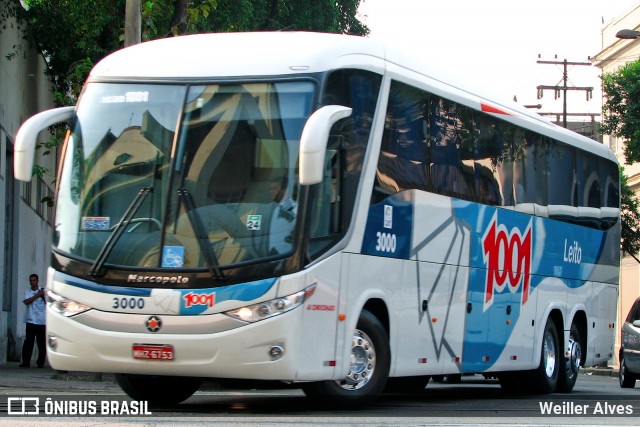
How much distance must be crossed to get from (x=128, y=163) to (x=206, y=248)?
110 cm

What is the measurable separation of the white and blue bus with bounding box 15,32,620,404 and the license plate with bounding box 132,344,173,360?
0.04 ft

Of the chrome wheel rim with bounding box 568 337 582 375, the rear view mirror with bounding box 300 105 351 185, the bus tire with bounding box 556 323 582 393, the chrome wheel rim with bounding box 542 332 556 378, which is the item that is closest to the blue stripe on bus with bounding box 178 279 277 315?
the rear view mirror with bounding box 300 105 351 185

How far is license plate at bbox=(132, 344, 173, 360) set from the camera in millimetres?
10914

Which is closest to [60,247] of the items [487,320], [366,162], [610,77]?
[366,162]

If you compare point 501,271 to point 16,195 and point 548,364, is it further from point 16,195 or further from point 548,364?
point 16,195

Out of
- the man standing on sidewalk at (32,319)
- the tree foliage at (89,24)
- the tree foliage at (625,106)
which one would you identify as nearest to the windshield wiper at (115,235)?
the tree foliage at (89,24)

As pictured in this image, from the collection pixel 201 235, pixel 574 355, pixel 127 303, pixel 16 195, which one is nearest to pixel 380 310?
pixel 201 235

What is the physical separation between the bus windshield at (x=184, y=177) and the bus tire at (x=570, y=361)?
8.38 meters

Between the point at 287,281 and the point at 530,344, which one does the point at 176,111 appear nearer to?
the point at 287,281

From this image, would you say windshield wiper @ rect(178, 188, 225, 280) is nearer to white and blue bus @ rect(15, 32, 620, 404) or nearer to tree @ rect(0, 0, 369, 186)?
white and blue bus @ rect(15, 32, 620, 404)

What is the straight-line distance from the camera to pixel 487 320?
15391mm

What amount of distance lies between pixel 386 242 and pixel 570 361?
22.8ft

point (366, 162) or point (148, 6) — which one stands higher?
point (148, 6)

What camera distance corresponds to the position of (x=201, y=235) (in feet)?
36.0
